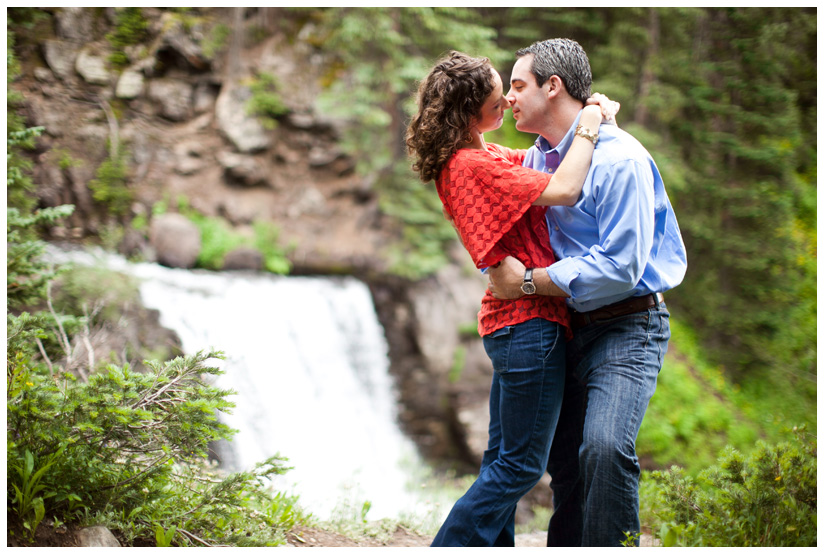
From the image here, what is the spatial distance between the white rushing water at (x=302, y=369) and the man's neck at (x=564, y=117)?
4210 mm

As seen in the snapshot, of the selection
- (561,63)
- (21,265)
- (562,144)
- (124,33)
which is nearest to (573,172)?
(562,144)

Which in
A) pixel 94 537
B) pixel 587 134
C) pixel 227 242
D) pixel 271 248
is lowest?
pixel 271 248

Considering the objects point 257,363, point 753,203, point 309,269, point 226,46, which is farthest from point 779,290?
point 226,46

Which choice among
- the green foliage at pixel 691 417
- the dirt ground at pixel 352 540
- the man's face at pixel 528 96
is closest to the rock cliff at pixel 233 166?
the green foliage at pixel 691 417

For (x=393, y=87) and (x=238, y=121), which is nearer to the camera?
(x=393, y=87)

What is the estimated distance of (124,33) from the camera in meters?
9.42

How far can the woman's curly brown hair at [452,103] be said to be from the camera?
2295 millimetres

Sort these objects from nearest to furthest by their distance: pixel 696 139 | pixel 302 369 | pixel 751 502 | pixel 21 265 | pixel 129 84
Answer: pixel 751 502, pixel 21 265, pixel 302 369, pixel 129 84, pixel 696 139

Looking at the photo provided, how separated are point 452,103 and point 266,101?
8.65m

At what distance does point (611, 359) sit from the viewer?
2.27 meters

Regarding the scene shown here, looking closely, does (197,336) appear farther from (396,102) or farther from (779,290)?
(779,290)

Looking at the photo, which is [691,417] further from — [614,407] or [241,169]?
[241,169]

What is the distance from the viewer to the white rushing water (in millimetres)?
6641

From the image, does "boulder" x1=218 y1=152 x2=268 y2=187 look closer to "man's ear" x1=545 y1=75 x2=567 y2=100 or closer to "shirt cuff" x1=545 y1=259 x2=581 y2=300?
"man's ear" x1=545 y1=75 x2=567 y2=100
